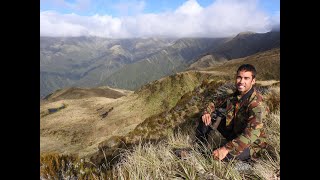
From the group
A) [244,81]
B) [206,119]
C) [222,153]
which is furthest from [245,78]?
[222,153]

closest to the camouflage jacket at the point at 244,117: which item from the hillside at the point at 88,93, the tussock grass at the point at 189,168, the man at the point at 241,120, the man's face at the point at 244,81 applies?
the man at the point at 241,120

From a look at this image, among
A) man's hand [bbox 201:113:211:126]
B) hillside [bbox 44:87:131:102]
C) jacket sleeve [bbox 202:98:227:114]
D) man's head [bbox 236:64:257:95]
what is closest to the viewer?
man's head [bbox 236:64:257:95]

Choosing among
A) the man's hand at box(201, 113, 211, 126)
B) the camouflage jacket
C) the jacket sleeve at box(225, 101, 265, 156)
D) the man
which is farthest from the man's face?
the man's hand at box(201, 113, 211, 126)

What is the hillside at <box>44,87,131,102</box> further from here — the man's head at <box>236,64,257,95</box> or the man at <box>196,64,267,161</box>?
the man's head at <box>236,64,257,95</box>

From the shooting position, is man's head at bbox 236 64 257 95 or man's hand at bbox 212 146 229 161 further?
man's head at bbox 236 64 257 95

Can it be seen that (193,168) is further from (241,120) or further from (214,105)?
(214,105)

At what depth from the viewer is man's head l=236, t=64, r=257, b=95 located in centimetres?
612

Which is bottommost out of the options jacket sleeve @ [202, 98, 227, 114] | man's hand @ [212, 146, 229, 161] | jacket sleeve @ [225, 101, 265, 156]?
man's hand @ [212, 146, 229, 161]

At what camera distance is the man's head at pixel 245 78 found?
612cm

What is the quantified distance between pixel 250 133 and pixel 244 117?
27.0 inches

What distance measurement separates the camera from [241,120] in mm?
6531
